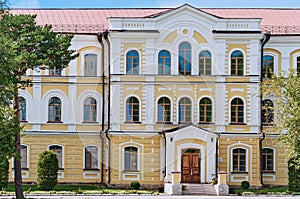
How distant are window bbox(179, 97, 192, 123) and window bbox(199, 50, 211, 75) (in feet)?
5.76

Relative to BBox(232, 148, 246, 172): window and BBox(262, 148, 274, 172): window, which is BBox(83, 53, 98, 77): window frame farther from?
BBox(262, 148, 274, 172): window

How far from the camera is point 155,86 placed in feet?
137

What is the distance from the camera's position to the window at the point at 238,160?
42.3 metres

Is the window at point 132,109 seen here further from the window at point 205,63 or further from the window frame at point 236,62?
the window frame at point 236,62

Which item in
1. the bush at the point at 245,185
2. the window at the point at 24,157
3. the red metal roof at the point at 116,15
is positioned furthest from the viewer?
the red metal roof at the point at 116,15

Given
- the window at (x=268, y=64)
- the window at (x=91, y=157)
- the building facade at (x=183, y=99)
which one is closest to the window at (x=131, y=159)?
the building facade at (x=183, y=99)

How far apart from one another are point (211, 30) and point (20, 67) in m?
12.7

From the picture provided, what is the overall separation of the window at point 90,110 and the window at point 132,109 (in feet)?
8.31

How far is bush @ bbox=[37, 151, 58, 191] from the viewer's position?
4012 centimetres

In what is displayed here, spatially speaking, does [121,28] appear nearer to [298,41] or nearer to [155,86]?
[155,86]

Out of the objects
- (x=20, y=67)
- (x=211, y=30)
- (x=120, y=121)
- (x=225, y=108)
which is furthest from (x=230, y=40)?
(x=20, y=67)

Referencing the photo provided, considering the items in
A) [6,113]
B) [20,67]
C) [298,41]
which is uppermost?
[298,41]

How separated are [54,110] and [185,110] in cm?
756

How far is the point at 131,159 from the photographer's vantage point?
42.0 metres
